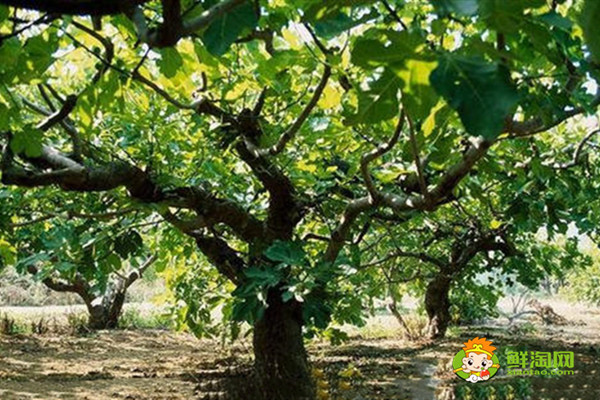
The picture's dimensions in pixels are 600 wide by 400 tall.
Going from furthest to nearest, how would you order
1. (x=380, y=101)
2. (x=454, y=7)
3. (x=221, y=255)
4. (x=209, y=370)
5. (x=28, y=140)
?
(x=209, y=370) → (x=221, y=255) → (x=28, y=140) → (x=380, y=101) → (x=454, y=7)

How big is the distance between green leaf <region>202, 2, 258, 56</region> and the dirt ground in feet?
13.3

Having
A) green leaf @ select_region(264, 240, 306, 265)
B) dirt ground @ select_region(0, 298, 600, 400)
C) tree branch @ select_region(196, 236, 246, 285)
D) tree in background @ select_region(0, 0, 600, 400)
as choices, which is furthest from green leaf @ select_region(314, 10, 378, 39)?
dirt ground @ select_region(0, 298, 600, 400)

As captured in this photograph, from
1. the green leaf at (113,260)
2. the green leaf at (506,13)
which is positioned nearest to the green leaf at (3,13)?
the green leaf at (506,13)

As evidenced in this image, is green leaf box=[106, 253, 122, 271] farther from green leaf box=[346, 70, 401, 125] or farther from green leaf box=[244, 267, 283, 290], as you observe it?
green leaf box=[346, 70, 401, 125]

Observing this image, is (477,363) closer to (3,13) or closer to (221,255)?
(221,255)

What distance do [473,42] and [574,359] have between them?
9865 mm

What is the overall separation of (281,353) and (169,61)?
3048 mm

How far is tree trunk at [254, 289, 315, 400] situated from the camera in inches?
171

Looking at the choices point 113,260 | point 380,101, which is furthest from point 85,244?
point 380,101

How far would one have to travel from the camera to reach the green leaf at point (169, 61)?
173 cm

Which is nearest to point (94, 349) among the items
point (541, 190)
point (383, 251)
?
point (383, 251)

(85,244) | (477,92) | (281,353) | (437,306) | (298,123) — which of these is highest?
(298,123)

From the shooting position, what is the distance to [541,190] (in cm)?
344

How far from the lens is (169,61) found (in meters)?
1.74
